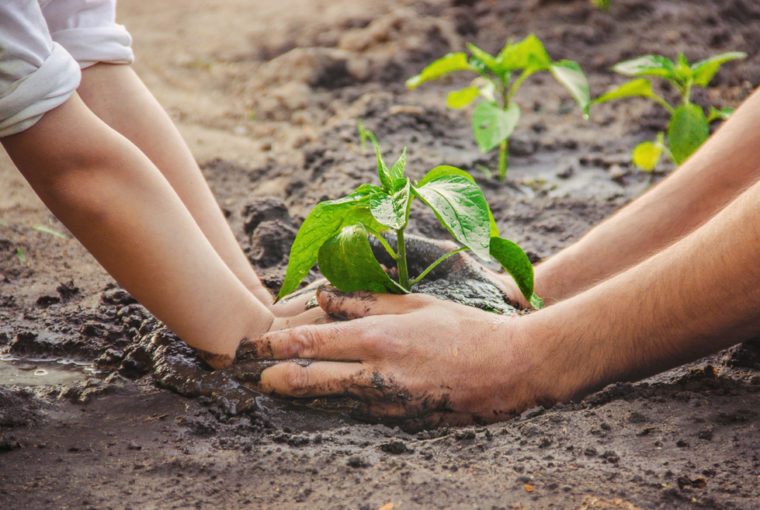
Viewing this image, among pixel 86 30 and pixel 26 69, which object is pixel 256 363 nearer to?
pixel 26 69

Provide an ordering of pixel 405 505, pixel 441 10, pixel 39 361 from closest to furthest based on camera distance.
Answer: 1. pixel 405 505
2. pixel 39 361
3. pixel 441 10

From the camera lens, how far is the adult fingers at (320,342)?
1411 mm

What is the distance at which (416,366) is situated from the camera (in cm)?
139

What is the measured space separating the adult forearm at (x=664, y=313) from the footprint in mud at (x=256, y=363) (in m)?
0.24

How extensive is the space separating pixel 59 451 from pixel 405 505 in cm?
65

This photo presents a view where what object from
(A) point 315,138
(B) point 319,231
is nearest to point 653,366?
(B) point 319,231

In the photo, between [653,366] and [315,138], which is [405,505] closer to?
[653,366]

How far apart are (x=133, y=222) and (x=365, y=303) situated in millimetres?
511

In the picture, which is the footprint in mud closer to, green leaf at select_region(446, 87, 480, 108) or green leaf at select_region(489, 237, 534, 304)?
green leaf at select_region(489, 237, 534, 304)

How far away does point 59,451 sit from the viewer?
1249 millimetres

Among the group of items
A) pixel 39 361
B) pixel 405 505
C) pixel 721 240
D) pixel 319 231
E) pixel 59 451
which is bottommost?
pixel 39 361

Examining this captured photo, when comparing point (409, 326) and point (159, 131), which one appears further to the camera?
point (159, 131)

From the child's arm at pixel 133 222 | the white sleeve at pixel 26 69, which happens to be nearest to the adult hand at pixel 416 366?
the child's arm at pixel 133 222

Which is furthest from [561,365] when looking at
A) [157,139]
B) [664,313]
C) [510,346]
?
[157,139]
